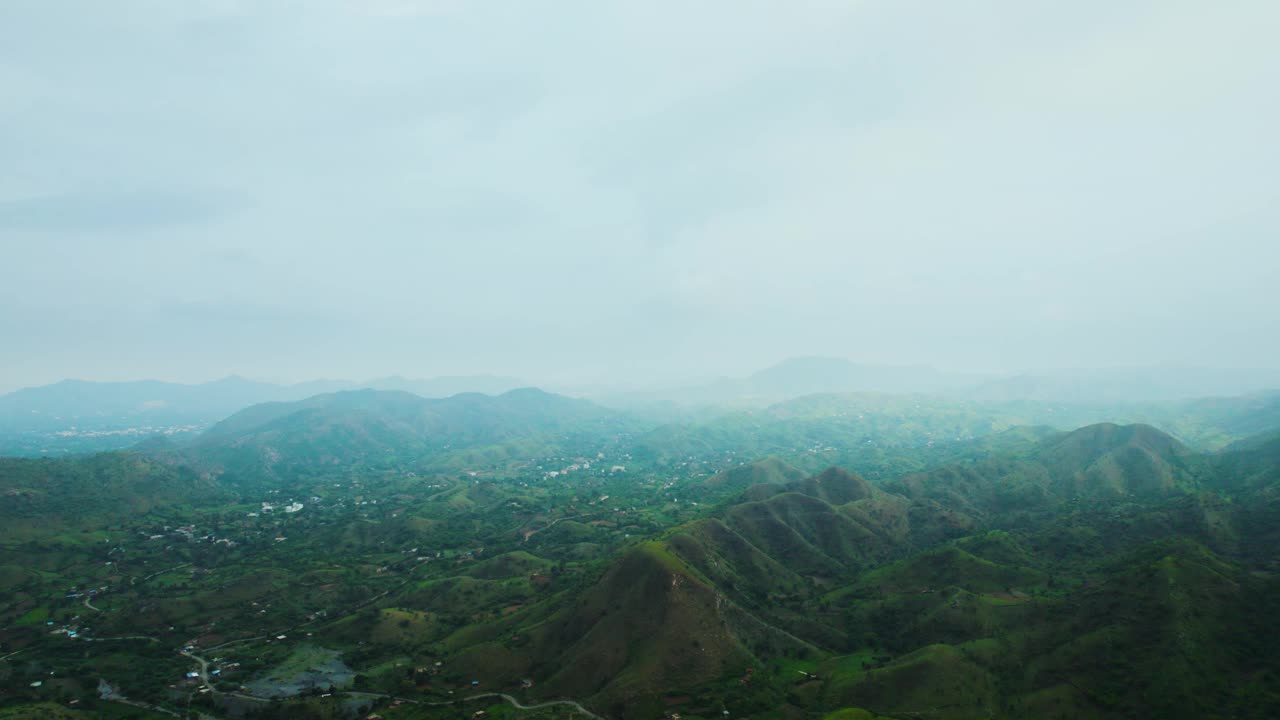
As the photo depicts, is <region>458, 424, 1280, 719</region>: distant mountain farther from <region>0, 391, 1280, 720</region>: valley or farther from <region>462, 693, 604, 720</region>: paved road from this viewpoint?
<region>462, 693, 604, 720</region>: paved road

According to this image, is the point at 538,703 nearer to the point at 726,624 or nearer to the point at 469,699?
the point at 469,699

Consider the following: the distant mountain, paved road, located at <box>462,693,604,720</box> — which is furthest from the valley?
paved road, located at <box>462,693,604,720</box>

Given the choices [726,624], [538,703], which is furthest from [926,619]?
[538,703]

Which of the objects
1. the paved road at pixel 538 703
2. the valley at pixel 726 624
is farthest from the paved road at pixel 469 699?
the valley at pixel 726 624

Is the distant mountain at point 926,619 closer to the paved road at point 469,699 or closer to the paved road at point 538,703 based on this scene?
the paved road at point 538,703

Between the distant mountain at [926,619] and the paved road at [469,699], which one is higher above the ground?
the distant mountain at [926,619]

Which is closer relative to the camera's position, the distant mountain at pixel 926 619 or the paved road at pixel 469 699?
the distant mountain at pixel 926 619

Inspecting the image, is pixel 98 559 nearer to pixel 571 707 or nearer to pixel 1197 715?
pixel 571 707

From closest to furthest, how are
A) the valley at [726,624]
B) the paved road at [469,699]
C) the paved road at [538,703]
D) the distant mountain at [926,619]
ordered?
the distant mountain at [926,619], the valley at [726,624], the paved road at [538,703], the paved road at [469,699]

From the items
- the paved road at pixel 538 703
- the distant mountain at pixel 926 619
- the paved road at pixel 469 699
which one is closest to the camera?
the distant mountain at pixel 926 619

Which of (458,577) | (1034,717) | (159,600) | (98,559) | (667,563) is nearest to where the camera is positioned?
(1034,717)

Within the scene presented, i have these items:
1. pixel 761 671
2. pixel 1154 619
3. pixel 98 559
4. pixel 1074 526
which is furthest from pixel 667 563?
pixel 98 559
